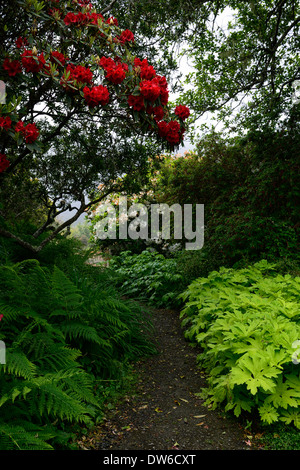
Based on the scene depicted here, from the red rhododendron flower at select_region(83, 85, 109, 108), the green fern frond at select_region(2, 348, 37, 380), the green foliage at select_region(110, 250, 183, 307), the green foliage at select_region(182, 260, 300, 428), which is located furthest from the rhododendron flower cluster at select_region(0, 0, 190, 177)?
the green foliage at select_region(110, 250, 183, 307)

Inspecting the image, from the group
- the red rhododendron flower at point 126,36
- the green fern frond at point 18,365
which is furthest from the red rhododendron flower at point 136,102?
the green fern frond at point 18,365

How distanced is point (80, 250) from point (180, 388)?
9.74 feet

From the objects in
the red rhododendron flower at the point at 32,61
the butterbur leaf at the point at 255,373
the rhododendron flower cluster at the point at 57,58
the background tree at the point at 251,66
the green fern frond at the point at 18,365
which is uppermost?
the background tree at the point at 251,66

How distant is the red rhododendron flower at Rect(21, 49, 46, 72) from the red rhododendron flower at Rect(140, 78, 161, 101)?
0.85 metres

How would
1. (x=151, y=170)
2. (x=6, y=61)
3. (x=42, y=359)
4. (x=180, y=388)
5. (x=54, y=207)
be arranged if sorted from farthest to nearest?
(x=151, y=170) < (x=54, y=207) < (x=180, y=388) < (x=6, y=61) < (x=42, y=359)

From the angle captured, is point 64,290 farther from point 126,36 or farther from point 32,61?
point 126,36

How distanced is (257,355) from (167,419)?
0.86 metres

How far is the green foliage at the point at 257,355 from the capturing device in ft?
7.66

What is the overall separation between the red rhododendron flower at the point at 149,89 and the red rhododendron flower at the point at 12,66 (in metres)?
1.05

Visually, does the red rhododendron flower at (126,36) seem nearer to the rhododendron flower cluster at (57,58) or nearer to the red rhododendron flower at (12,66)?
the rhododendron flower cluster at (57,58)

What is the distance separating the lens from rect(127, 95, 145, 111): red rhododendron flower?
9.99 ft

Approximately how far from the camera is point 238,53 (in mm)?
6918

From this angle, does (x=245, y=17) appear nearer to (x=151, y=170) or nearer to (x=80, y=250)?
(x=151, y=170)

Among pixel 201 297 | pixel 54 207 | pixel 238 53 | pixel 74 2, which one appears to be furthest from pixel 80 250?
pixel 238 53
